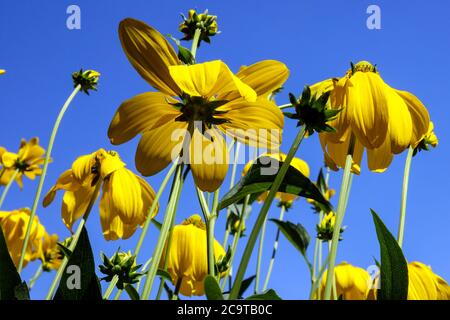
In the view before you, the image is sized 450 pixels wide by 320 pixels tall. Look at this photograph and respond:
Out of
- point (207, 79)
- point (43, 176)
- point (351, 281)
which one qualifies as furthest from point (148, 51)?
point (351, 281)

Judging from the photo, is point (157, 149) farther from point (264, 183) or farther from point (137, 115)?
point (264, 183)

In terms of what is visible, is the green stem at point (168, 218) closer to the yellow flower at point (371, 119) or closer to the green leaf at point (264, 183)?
the green leaf at point (264, 183)

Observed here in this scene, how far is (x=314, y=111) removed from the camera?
616 mm

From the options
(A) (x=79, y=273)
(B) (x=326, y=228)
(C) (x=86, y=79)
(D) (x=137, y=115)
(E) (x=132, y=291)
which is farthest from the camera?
(B) (x=326, y=228)

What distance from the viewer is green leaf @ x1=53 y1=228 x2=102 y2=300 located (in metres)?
0.56

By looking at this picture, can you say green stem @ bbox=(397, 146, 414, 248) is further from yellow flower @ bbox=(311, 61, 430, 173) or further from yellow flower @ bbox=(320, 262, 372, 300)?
yellow flower @ bbox=(320, 262, 372, 300)

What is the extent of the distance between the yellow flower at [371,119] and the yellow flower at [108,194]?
0.45 meters

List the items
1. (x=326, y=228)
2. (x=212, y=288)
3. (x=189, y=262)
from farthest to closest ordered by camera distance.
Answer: (x=326, y=228), (x=189, y=262), (x=212, y=288)

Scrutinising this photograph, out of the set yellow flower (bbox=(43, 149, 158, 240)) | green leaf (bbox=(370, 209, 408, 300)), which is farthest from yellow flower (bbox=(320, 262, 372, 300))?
green leaf (bbox=(370, 209, 408, 300))

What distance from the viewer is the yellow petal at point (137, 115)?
670 mm

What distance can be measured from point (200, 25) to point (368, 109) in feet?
2.07

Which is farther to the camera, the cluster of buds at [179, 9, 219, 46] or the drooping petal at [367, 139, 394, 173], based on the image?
the cluster of buds at [179, 9, 219, 46]
